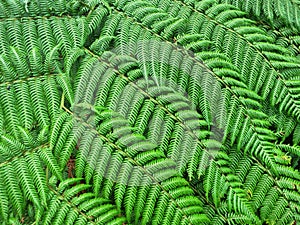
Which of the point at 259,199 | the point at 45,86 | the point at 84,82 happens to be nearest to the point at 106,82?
the point at 84,82

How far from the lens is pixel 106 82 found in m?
1.88

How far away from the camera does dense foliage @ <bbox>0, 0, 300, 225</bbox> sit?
178 cm

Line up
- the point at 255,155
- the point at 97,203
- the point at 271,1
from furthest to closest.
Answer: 1. the point at 271,1
2. the point at 255,155
3. the point at 97,203

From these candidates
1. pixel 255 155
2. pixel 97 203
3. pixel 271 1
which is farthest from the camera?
pixel 271 1

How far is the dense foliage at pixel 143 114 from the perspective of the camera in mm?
1783

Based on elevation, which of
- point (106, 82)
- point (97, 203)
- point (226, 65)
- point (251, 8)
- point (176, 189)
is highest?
point (251, 8)

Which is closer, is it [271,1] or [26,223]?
[26,223]

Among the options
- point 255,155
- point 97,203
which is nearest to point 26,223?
point 97,203

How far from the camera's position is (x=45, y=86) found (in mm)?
1856

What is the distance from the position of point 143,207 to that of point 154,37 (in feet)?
2.83

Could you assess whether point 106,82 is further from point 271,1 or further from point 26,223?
point 271,1

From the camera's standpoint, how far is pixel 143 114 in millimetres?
1872

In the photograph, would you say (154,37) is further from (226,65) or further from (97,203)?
(97,203)

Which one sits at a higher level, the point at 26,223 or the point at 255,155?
the point at 255,155
